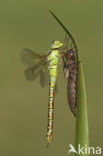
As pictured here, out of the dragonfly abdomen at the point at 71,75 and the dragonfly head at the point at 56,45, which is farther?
the dragonfly head at the point at 56,45

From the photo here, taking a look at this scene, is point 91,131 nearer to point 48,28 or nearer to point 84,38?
point 84,38

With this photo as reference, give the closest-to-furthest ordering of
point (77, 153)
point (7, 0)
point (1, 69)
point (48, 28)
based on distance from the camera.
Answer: point (77, 153) < point (1, 69) < point (48, 28) < point (7, 0)

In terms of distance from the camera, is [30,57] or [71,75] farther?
[30,57]

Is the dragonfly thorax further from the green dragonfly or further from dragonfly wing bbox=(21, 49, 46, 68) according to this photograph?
dragonfly wing bbox=(21, 49, 46, 68)

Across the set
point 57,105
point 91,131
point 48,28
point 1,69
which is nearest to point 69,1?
point 48,28

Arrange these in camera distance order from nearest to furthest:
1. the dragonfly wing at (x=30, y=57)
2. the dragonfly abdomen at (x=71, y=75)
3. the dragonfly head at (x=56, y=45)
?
the dragonfly abdomen at (x=71, y=75)
the dragonfly head at (x=56, y=45)
the dragonfly wing at (x=30, y=57)

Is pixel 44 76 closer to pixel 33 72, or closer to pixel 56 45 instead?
pixel 33 72

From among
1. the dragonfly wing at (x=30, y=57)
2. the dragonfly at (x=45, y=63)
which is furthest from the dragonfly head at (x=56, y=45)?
the dragonfly wing at (x=30, y=57)

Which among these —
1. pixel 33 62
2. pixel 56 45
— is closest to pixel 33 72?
pixel 33 62

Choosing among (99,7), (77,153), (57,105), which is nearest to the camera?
(77,153)

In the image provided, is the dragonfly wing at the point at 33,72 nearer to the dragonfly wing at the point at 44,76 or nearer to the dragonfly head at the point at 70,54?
the dragonfly wing at the point at 44,76

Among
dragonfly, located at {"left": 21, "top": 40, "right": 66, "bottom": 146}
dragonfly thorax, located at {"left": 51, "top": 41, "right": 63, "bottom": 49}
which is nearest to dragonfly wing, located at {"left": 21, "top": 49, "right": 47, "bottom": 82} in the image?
dragonfly, located at {"left": 21, "top": 40, "right": 66, "bottom": 146}
